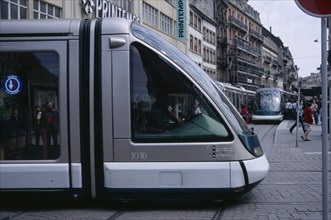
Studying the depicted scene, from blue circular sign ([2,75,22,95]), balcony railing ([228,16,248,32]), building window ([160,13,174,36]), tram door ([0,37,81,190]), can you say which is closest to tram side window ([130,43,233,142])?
tram door ([0,37,81,190])

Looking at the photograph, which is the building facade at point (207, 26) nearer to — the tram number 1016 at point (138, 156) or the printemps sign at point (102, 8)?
the printemps sign at point (102, 8)

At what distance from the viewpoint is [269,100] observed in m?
41.3

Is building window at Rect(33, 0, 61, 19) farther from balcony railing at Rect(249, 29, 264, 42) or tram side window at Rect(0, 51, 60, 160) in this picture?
balcony railing at Rect(249, 29, 264, 42)

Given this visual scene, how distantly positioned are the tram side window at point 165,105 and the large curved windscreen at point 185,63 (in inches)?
5.2

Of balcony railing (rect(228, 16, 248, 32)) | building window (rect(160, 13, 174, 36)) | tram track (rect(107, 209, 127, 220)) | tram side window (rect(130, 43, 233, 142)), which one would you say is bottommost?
tram track (rect(107, 209, 127, 220))

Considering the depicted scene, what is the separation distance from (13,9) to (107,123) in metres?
18.2

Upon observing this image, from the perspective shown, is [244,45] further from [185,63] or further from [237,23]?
[185,63]

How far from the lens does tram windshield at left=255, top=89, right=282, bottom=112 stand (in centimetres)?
4081

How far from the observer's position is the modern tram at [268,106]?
40.5 metres

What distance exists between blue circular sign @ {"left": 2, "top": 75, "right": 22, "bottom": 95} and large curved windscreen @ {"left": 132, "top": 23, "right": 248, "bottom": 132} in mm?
1782

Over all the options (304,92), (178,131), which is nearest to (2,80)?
(178,131)

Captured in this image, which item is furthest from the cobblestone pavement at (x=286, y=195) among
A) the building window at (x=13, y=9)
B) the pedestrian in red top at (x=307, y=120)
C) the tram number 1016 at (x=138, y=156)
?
the building window at (x=13, y=9)

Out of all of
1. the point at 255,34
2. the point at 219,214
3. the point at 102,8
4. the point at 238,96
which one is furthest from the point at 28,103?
the point at 255,34

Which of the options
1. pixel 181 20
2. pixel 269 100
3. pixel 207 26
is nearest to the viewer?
pixel 269 100
